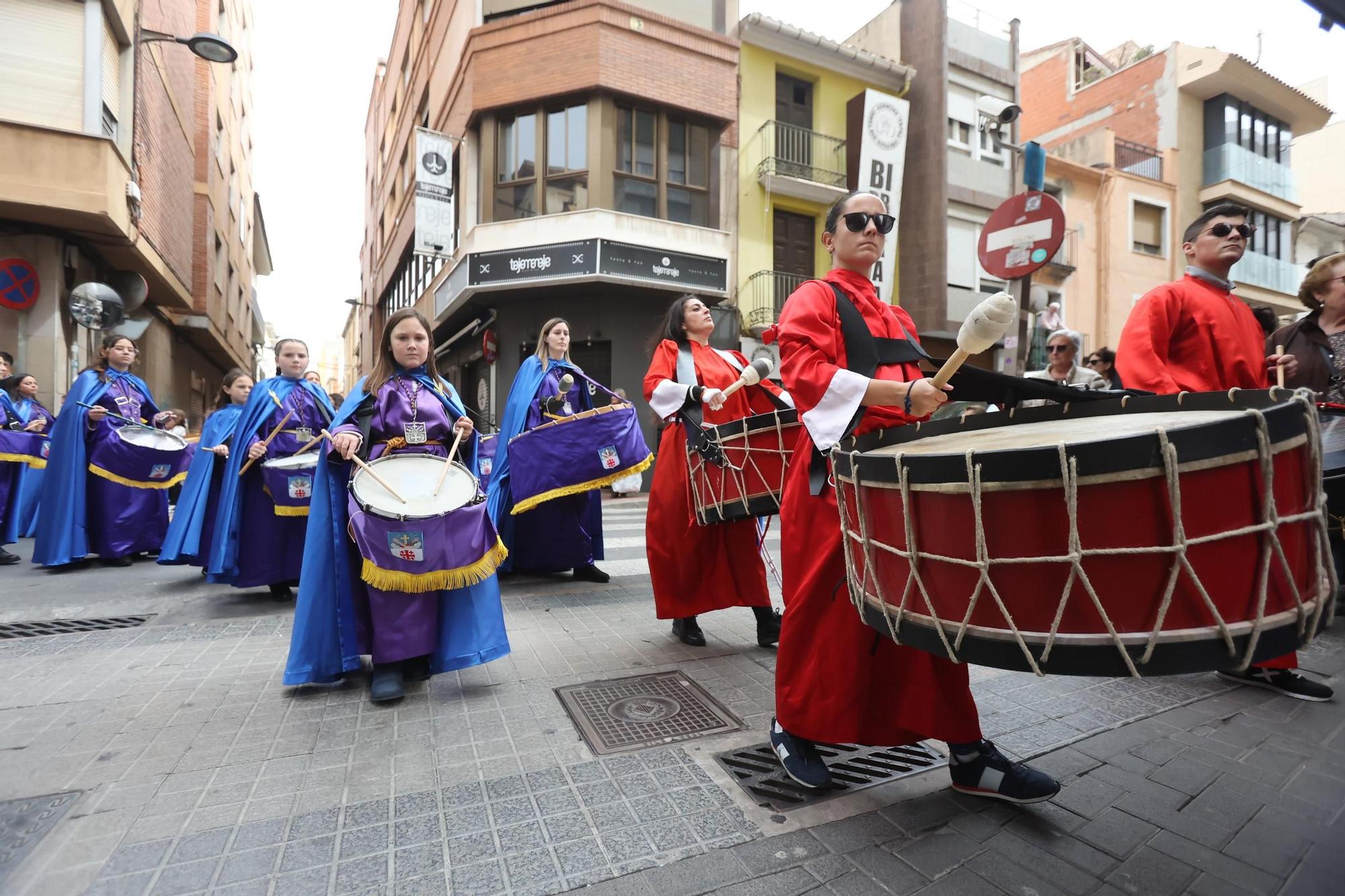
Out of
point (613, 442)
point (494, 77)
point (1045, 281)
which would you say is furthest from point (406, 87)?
point (613, 442)

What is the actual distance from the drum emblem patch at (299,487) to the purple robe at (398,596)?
1.78 meters

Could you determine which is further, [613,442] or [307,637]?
[613,442]

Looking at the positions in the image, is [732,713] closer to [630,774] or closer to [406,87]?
[630,774]

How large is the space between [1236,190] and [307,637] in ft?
97.5

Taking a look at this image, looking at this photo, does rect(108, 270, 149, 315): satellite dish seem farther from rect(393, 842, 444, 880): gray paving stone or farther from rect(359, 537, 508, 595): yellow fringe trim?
rect(393, 842, 444, 880): gray paving stone

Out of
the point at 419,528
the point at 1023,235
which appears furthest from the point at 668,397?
the point at 1023,235

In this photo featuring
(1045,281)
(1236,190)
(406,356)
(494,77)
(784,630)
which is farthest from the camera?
A: (1236,190)

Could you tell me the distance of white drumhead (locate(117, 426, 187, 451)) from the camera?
20.8ft

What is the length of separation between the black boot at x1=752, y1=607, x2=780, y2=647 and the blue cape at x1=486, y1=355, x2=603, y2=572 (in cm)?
214

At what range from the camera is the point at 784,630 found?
94.5 inches

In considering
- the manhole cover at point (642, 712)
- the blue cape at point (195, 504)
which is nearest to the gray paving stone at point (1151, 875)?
the manhole cover at point (642, 712)

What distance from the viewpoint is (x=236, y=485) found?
5.47 metres

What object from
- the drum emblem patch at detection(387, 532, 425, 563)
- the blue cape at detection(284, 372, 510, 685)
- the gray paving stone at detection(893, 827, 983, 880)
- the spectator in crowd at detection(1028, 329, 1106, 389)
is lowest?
the gray paving stone at detection(893, 827, 983, 880)

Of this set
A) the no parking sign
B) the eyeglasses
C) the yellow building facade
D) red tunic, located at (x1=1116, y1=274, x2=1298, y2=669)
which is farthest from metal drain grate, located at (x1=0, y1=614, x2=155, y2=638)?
the yellow building facade
